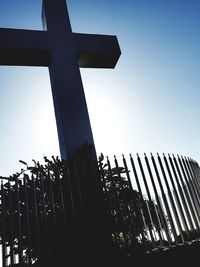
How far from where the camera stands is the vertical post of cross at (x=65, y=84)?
5.85 meters

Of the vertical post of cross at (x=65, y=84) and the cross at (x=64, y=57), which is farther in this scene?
the cross at (x=64, y=57)

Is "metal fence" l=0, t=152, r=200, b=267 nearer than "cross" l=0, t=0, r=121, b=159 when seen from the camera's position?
Yes

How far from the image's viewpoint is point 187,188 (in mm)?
5496

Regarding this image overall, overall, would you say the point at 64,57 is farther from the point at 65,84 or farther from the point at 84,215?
the point at 84,215

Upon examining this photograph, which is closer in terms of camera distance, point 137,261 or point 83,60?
point 137,261

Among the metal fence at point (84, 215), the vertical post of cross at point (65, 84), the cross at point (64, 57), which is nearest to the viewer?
the metal fence at point (84, 215)

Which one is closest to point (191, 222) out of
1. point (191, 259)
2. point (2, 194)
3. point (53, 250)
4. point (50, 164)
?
point (191, 259)

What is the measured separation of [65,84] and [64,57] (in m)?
1.01

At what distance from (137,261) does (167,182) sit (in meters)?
1.94

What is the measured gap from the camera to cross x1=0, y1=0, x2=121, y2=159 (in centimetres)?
597

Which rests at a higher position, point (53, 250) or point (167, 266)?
point (53, 250)

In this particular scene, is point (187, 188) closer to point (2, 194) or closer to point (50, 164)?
point (50, 164)

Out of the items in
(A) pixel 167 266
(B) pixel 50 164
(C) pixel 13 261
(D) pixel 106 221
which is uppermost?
(B) pixel 50 164

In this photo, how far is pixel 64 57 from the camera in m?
7.03
